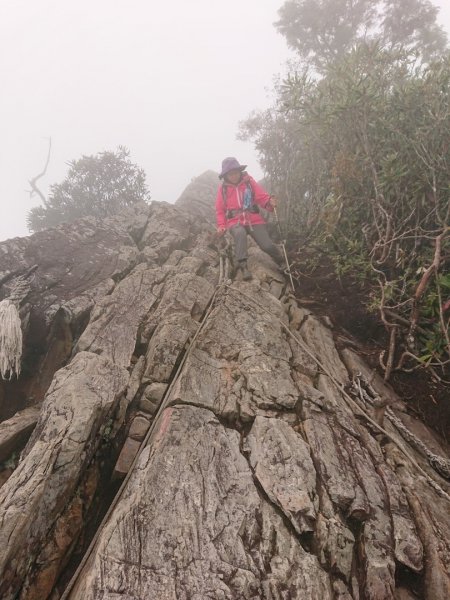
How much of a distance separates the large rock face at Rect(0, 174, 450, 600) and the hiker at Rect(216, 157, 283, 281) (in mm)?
2624

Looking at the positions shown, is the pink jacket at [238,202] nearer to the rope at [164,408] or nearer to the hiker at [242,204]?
the hiker at [242,204]

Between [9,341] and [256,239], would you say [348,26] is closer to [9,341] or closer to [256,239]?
[256,239]

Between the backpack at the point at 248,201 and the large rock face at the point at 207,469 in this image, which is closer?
the large rock face at the point at 207,469

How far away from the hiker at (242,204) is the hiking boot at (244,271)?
85 centimetres

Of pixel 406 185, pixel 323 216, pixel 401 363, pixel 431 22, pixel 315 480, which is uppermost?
pixel 431 22

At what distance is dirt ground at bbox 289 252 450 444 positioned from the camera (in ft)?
17.0

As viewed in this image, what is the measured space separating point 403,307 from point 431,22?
673 inches

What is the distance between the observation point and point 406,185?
21.9ft

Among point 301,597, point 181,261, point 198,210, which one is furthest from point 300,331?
point 198,210

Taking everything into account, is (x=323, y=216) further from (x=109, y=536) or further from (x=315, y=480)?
(x=109, y=536)

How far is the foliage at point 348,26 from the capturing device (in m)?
15.4

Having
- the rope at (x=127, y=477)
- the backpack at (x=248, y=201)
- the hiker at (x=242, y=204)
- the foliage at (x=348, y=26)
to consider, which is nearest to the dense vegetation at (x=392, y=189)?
the hiker at (x=242, y=204)

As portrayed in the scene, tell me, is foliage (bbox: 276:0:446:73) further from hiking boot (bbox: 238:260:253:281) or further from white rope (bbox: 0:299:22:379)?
white rope (bbox: 0:299:22:379)

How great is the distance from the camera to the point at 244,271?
7934 millimetres
